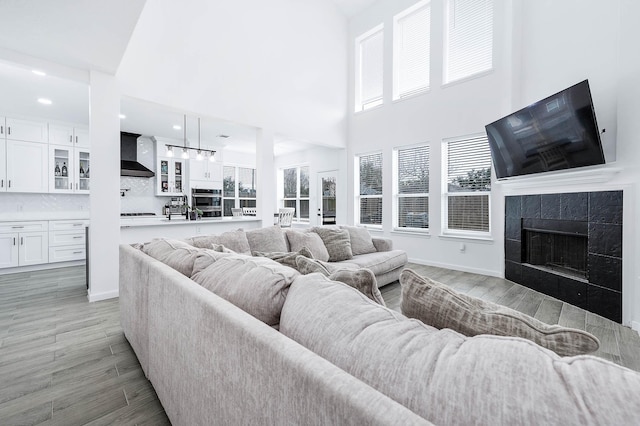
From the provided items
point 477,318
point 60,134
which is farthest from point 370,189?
point 60,134

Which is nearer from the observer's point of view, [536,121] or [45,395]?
[45,395]

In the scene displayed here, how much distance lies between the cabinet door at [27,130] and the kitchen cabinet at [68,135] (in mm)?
95

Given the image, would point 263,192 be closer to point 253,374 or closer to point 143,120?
point 143,120

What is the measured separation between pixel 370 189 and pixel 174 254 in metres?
5.15

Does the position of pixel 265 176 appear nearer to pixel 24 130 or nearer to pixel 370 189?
pixel 370 189

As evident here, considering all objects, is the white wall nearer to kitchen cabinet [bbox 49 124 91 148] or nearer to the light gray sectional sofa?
kitchen cabinet [bbox 49 124 91 148]

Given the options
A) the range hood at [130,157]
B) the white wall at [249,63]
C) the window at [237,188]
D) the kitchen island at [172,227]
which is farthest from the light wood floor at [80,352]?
the window at [237,188]

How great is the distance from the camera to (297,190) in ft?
28.3

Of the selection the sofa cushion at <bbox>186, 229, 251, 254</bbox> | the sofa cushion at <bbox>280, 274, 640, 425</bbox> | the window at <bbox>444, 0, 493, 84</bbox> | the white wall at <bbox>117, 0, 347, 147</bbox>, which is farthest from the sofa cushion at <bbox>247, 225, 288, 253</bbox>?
the window at <bbox>444, 0, 493, 84</bbox>

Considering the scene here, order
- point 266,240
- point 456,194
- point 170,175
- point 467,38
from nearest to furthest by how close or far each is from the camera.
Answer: point 266,240
point 467,38
point 456,194
point 170,175

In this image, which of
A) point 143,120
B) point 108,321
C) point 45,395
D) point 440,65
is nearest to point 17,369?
point 45,395

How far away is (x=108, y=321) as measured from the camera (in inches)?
109

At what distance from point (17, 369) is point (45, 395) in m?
0.50

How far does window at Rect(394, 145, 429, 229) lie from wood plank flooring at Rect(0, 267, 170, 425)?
15.9 ft
